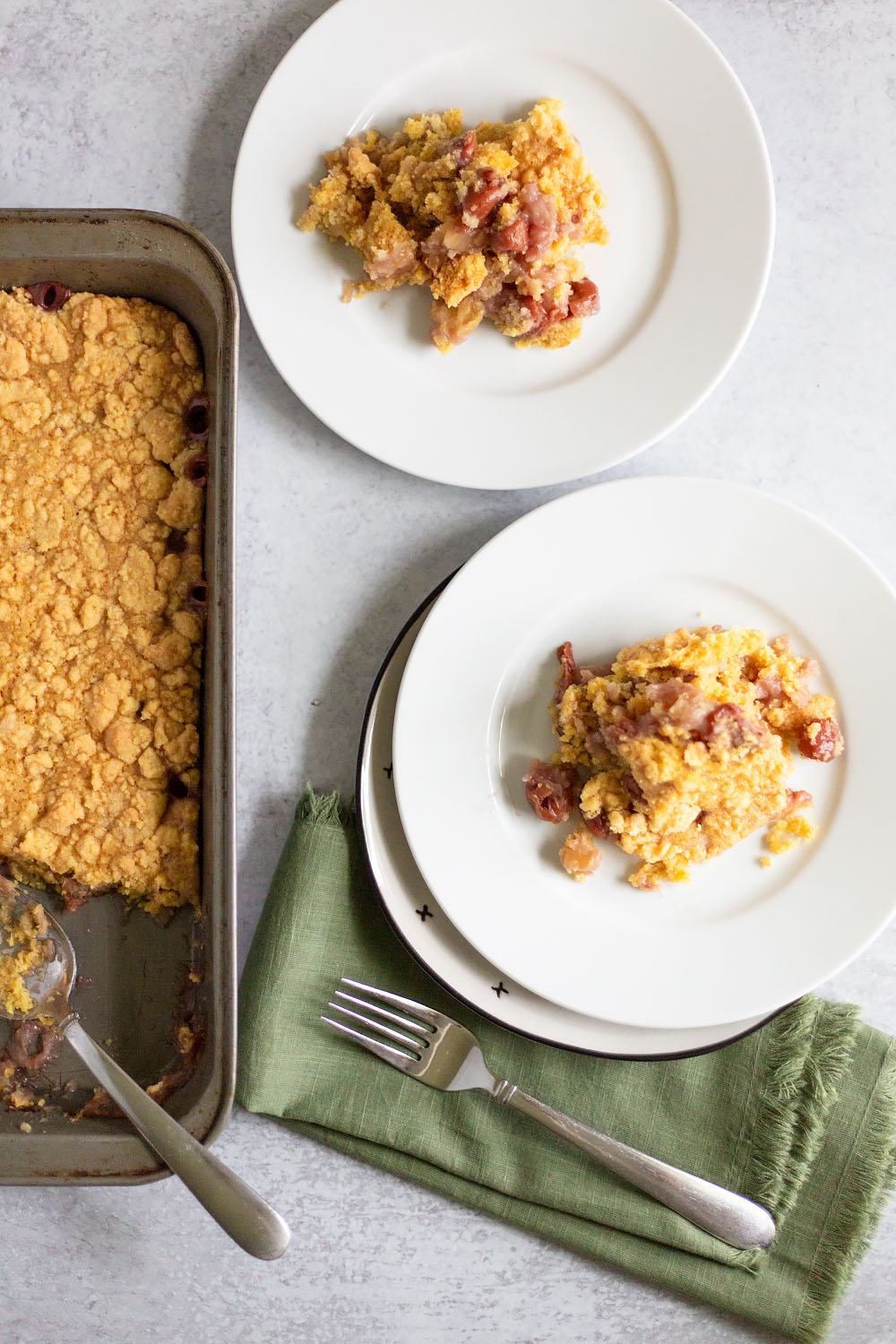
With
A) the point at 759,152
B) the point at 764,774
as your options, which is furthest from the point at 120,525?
the point at 759,152

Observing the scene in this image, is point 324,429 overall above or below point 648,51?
below

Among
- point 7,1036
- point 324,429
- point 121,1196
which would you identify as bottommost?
point 121,1196

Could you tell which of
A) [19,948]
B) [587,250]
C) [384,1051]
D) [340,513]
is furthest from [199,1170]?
[587,250]

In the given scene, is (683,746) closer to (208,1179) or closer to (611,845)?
(611,845)

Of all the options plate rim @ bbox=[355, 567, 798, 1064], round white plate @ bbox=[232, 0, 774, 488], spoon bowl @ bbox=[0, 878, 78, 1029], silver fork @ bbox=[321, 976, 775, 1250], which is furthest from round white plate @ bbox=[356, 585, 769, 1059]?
spoon bowl @ bbox=[0, 878, 78, 1029]

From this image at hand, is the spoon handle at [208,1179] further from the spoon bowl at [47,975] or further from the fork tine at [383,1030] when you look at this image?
the fork tine at [383,1030]

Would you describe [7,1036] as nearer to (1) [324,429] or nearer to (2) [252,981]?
(2) [252,981]

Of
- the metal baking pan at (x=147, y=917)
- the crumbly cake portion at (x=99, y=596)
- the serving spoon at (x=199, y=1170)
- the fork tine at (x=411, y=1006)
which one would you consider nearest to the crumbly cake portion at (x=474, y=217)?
the metal baking pan at (x=147, y=917)

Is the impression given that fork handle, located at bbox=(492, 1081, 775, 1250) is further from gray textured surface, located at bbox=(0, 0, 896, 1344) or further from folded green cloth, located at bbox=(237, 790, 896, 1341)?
gray textured surface, located at bbox=(0, 0, 896, 1344)
